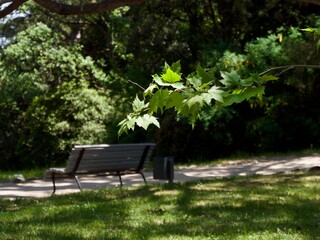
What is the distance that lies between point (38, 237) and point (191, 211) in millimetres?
2399

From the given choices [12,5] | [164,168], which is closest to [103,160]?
[164,168]

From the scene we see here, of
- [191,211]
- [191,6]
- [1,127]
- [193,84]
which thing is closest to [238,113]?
[191,6]

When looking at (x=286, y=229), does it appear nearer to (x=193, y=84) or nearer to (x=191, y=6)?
(x=193, y=84)

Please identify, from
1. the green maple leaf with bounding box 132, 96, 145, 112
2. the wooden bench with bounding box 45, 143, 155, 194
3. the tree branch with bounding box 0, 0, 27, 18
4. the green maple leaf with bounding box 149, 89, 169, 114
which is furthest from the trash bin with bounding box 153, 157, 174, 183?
the green maple leaf with bounding box 149, 89, 169, 114

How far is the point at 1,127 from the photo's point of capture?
23.2 meters

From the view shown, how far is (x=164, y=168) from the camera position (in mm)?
12273

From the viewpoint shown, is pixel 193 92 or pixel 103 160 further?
pixel 103 160

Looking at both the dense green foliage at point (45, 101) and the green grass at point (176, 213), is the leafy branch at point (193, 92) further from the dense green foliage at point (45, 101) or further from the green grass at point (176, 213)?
the dense green foliage at point (45, 101)

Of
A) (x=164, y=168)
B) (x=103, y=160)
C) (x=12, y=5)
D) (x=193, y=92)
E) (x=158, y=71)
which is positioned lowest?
(x=164, y=168)

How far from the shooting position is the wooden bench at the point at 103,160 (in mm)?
11086

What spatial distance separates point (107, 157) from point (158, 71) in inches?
406

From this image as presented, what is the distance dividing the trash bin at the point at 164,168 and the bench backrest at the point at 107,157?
27 centimetres

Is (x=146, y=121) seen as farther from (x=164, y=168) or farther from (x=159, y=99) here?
(x=164, y=168)

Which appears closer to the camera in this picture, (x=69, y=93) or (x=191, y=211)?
(x=191, y=211)
